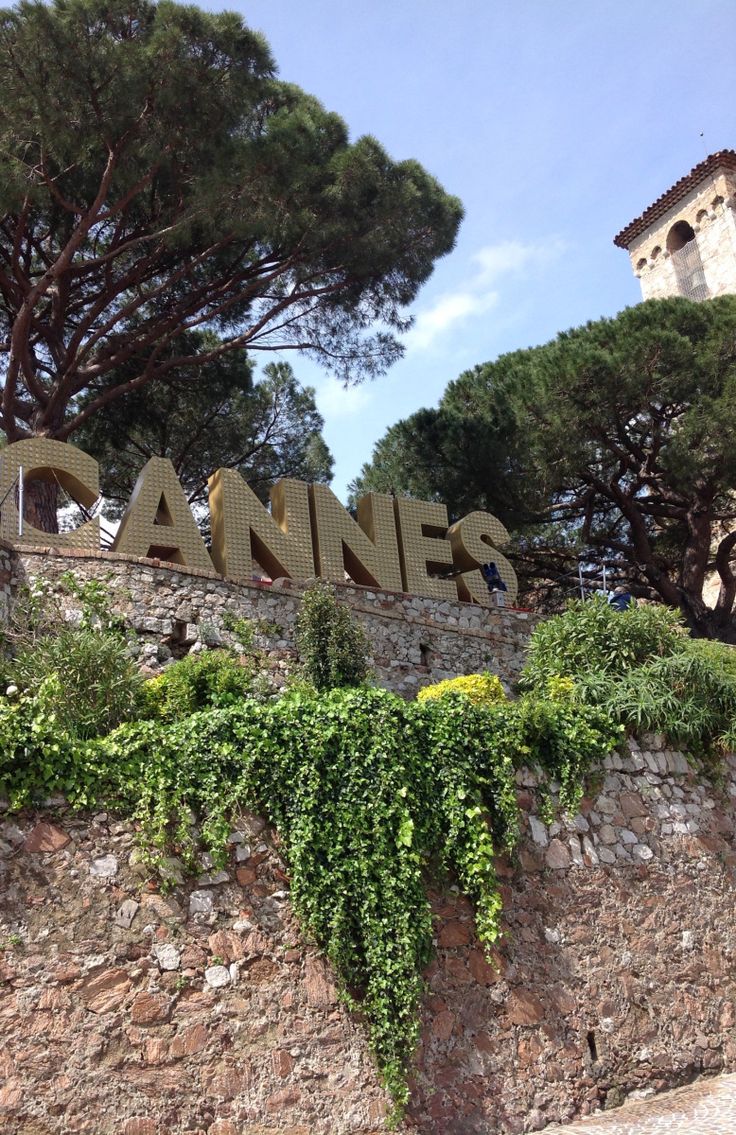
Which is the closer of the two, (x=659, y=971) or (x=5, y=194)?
(x=659, y=971)

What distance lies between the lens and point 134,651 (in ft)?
36.7

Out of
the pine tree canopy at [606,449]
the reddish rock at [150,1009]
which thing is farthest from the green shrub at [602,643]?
the pine tree canopy at [606,449]

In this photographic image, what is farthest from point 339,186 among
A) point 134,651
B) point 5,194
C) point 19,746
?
point 19,746

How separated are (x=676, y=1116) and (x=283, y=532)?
8.97 meters

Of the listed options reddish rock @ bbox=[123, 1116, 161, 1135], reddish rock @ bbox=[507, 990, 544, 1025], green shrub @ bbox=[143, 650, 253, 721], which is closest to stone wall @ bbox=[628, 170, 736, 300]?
green shrub @ bbox=[143, 650, 253, 721]

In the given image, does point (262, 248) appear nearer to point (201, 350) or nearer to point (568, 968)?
point (201, 350)

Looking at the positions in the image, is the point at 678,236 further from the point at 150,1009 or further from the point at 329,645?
the point at 150,1009

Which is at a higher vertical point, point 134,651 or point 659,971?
point 134,651

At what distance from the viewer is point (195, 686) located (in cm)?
1034

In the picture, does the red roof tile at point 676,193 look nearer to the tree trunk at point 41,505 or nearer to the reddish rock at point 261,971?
the tree trunk at point 41,505

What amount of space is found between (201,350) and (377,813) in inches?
529

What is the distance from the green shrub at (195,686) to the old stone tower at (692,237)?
2231 centimetres

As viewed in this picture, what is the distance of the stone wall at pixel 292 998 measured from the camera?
18.4ft

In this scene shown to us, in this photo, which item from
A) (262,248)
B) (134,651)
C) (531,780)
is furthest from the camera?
(262,248)
